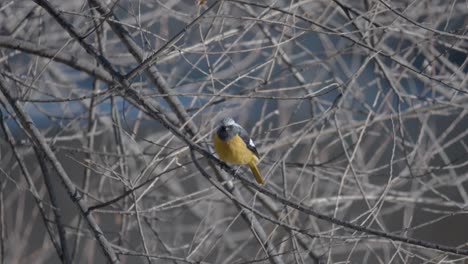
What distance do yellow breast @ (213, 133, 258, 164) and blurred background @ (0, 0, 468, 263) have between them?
3.7 inches

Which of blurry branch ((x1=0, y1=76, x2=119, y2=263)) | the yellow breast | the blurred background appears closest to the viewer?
the blurred background

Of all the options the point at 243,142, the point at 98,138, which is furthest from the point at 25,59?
the point at 243,142

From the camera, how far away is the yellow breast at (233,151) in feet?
17.1

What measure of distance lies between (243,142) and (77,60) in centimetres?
138

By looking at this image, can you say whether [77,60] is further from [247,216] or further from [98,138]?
[98,138]

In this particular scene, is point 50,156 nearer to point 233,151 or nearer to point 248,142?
point 233,151

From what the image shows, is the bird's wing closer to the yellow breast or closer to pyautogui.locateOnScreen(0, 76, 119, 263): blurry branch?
the yellow breast

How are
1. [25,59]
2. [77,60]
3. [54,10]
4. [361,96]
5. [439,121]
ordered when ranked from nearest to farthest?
[54,10], [77,60], [361,96], [25,59], [439,121]

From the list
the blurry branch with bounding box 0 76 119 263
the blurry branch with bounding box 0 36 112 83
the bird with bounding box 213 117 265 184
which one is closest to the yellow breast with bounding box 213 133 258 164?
the bird with bounding box 213 117 265 184

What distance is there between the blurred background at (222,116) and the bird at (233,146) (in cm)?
10

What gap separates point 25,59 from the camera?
7625mm

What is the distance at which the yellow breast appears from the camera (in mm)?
5213

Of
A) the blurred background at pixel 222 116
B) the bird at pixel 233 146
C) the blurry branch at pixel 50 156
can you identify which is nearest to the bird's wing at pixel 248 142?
the bird at pixel 233 146

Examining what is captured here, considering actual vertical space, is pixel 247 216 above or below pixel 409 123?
below
